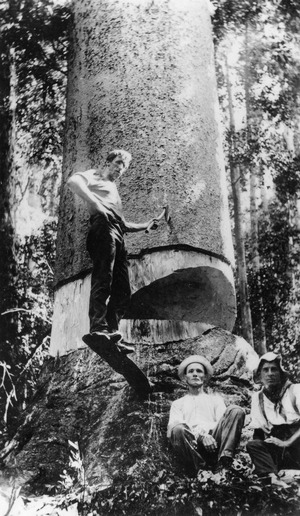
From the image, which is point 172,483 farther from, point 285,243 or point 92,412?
point 285,243

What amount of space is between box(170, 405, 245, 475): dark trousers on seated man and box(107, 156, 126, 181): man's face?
1563 mm

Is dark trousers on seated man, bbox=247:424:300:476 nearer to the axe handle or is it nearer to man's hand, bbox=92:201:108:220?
the axe handle

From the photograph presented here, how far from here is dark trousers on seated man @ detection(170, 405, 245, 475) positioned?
387 cm

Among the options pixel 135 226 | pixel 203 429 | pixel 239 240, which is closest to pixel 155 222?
pixel 135 226

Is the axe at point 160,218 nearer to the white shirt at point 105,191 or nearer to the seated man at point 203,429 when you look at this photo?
the white shirt at point 105,191

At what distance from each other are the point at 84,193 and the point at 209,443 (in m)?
1.59

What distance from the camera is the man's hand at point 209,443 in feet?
12.8

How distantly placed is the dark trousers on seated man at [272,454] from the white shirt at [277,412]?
0.17 feet

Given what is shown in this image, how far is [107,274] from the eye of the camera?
4320 millimetres

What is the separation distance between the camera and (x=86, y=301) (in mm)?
4598

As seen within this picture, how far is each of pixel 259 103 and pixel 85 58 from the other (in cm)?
131

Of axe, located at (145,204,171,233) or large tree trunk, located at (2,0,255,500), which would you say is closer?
large tree trunk, located at (2,0,255,500)

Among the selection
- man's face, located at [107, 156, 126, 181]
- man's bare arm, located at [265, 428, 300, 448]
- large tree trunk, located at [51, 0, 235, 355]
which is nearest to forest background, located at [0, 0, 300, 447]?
large tree trunk, located at [51, 0, 235, 355]

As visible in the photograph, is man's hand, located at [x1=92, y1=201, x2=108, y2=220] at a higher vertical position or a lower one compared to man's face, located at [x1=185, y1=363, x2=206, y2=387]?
higher
